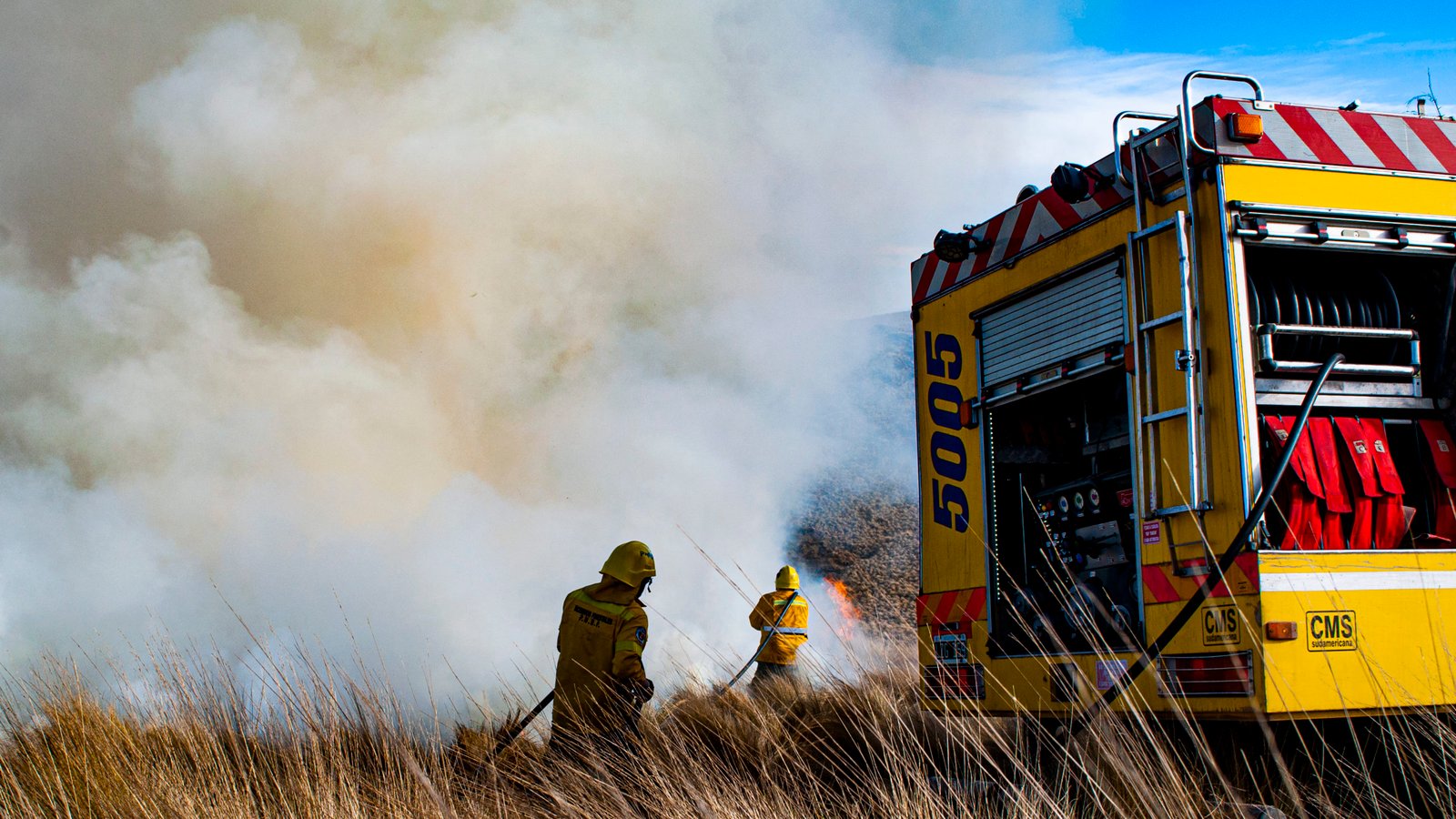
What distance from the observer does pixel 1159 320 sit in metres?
4.77

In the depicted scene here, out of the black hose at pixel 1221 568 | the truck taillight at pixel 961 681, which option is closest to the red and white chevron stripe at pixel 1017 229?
the black hose at pixel 1221 568

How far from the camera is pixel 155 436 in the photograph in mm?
15562

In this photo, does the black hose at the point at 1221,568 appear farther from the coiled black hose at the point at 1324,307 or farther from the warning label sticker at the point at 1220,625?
the coiled black hose at the point at 1324,307

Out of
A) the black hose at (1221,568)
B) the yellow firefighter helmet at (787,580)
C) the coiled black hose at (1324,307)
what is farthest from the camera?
the yellow firefighter helmet at (787,580)

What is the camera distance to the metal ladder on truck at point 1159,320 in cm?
456

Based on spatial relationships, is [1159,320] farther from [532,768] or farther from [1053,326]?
[532,768]

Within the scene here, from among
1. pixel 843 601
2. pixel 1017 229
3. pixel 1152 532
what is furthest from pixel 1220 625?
pixel 843 601

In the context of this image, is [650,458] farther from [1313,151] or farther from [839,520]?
[1313,151]

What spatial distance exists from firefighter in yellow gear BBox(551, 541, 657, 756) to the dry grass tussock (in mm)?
267

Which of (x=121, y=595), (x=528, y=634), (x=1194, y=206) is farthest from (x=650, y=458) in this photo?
(x=1194, y=206)

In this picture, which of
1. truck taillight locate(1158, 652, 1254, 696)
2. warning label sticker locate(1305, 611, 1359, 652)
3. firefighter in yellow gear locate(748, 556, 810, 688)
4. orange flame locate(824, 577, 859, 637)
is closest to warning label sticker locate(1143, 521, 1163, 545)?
truck taillight locate(1158, 652, 1254, 696)

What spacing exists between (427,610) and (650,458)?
6836mm

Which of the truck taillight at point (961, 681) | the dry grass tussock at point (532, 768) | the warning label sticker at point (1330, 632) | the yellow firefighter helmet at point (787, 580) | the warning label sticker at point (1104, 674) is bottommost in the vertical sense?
the dry grass tussock at point (532, 768)

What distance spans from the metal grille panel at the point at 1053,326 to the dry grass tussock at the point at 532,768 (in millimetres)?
1666
